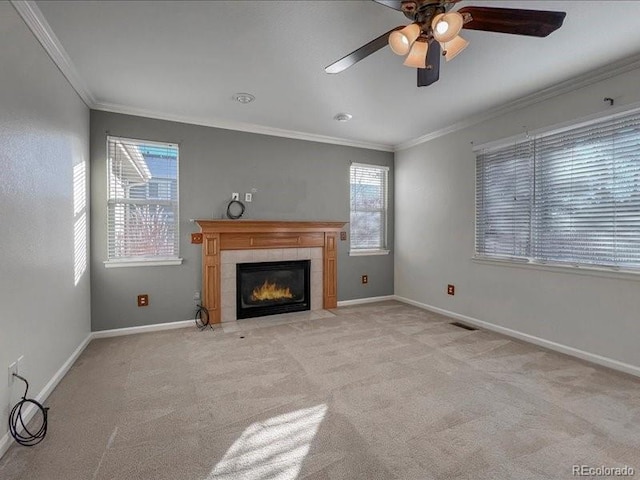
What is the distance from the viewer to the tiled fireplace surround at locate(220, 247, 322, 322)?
3.88 m

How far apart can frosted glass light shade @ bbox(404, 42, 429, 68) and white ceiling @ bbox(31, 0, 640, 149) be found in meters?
0.35

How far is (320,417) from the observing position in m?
1.94

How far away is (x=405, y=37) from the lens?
1.65m

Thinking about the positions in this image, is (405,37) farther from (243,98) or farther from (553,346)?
(553,346)

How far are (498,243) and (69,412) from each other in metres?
4.08

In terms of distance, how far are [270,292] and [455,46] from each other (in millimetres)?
3424

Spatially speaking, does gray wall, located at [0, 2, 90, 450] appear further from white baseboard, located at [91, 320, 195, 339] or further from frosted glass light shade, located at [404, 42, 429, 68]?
frosted glass light shade, located at [404, 42, 429, 68]

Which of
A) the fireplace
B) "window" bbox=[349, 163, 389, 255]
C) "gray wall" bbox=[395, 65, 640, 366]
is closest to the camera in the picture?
"gray wall" bbox=[395, 65, 640, 366]

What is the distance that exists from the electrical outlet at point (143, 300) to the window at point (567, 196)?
3956 mm

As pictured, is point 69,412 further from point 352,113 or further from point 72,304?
A: point 352,113

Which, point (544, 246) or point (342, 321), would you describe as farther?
point (342, 321)

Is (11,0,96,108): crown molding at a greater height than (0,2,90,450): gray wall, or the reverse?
(11,0,96,108): crown molding

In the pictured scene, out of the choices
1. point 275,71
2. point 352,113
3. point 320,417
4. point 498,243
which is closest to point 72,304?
point 320,417

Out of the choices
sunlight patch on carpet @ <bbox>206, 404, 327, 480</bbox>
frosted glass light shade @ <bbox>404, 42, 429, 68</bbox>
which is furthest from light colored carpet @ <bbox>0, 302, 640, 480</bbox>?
frosted glass light shade @ <bbox>404, 42, 429, 68</bbox>
